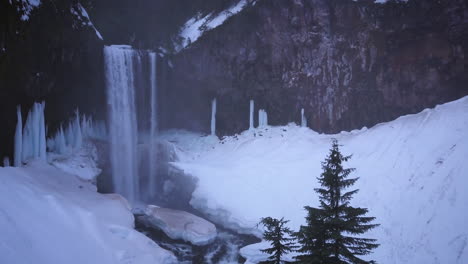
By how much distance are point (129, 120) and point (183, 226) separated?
14455 millimetres

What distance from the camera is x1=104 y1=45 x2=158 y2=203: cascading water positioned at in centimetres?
2820

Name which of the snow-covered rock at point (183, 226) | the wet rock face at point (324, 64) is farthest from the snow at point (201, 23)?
the snow-covered rock at point (183, 226)

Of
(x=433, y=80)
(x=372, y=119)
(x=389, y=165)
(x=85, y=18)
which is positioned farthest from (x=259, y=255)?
(x=85, y=18)

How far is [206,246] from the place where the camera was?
59.6 ft

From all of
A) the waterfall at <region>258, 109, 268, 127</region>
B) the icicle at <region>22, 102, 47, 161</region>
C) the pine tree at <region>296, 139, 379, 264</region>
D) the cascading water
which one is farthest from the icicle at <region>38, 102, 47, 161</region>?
the pine tree at <region>296, 139, 379, 264</region>

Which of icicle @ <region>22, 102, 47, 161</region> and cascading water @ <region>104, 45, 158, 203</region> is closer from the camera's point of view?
icicle @ <region>22, 102, 47, 161</region>

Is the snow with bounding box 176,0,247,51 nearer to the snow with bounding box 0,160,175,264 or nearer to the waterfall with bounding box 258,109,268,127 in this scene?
the waterfall with bounding box 258,109,268,127

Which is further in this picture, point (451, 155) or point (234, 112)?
point (234, 112)

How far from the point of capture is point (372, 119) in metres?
24.4

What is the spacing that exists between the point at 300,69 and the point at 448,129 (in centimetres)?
1381

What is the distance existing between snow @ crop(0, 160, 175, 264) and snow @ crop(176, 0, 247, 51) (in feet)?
65.5

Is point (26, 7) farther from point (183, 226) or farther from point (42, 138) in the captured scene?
point (183, 226)

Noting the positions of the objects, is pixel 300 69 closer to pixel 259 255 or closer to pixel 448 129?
pixel 448 129

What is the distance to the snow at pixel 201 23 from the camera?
31.4m
